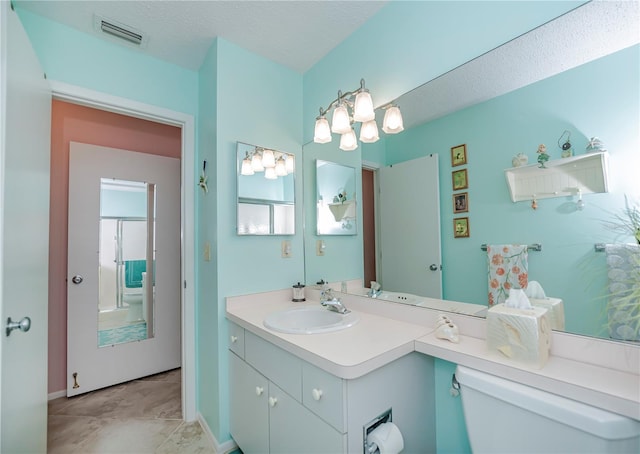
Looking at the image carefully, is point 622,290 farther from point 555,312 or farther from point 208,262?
point 208,262

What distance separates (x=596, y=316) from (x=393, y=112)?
111 centimetres

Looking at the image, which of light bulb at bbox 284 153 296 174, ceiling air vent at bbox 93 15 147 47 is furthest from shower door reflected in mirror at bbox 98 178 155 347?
light bulb at bbox 284 153 296 174

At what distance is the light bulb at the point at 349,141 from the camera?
5.46 feet

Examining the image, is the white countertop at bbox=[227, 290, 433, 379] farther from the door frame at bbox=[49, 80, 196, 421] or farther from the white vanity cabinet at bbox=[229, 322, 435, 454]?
the door frame at bbox=[49, 80, 196, 421]

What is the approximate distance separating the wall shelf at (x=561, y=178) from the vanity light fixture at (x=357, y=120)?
587 millimetres

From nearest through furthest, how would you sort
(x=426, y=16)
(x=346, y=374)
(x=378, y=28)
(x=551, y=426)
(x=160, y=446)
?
(x=551, y=426)
(x=346, y=374)
(x=426, y=16)
(x=378, y=28)
(x=160, y=446)

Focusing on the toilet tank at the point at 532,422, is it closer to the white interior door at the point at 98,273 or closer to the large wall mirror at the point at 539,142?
the large wall mirror at the point at 539,142

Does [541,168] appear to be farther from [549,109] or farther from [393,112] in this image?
[393,112]

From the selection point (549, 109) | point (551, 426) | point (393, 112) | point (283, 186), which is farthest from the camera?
point (283, 186)

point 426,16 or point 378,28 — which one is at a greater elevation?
point 378,28

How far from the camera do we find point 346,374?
33.7 inches

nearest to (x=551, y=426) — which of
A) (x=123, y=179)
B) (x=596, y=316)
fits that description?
(x=596, y=316)

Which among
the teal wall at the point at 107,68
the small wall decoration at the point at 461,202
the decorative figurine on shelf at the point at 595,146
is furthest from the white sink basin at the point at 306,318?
the teal wall at the point at 107,68

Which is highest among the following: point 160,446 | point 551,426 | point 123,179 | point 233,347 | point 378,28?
point 378,28
